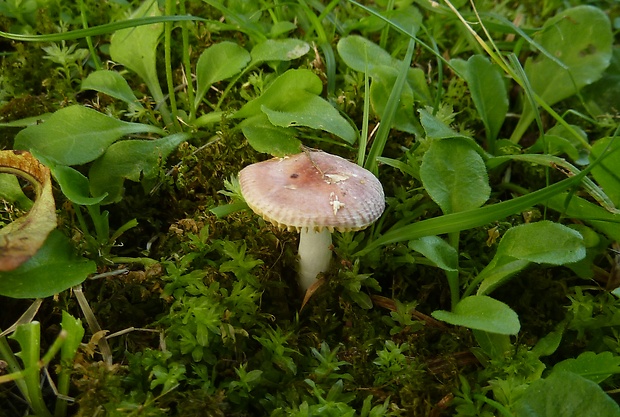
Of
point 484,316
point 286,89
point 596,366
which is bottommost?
point 596,366

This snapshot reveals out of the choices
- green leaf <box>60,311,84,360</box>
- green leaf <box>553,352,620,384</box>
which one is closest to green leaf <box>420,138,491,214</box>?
green leaf <box>553,352,620,384</box>

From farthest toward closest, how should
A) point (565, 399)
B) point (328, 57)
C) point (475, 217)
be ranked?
point (328, 57)
point (475, 217)
point (565, 399)

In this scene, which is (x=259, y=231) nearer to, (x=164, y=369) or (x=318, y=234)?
(x=318, y=234)

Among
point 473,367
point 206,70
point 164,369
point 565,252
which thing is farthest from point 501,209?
point 206,70

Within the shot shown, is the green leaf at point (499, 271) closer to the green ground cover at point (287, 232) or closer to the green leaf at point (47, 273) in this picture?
the green ground cover at point (287, 232)

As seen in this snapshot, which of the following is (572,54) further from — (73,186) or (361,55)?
(73,186)

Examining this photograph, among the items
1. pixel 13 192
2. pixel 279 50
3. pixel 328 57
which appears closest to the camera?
pixel 13 192

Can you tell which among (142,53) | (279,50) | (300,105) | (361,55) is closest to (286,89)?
(300,105)
